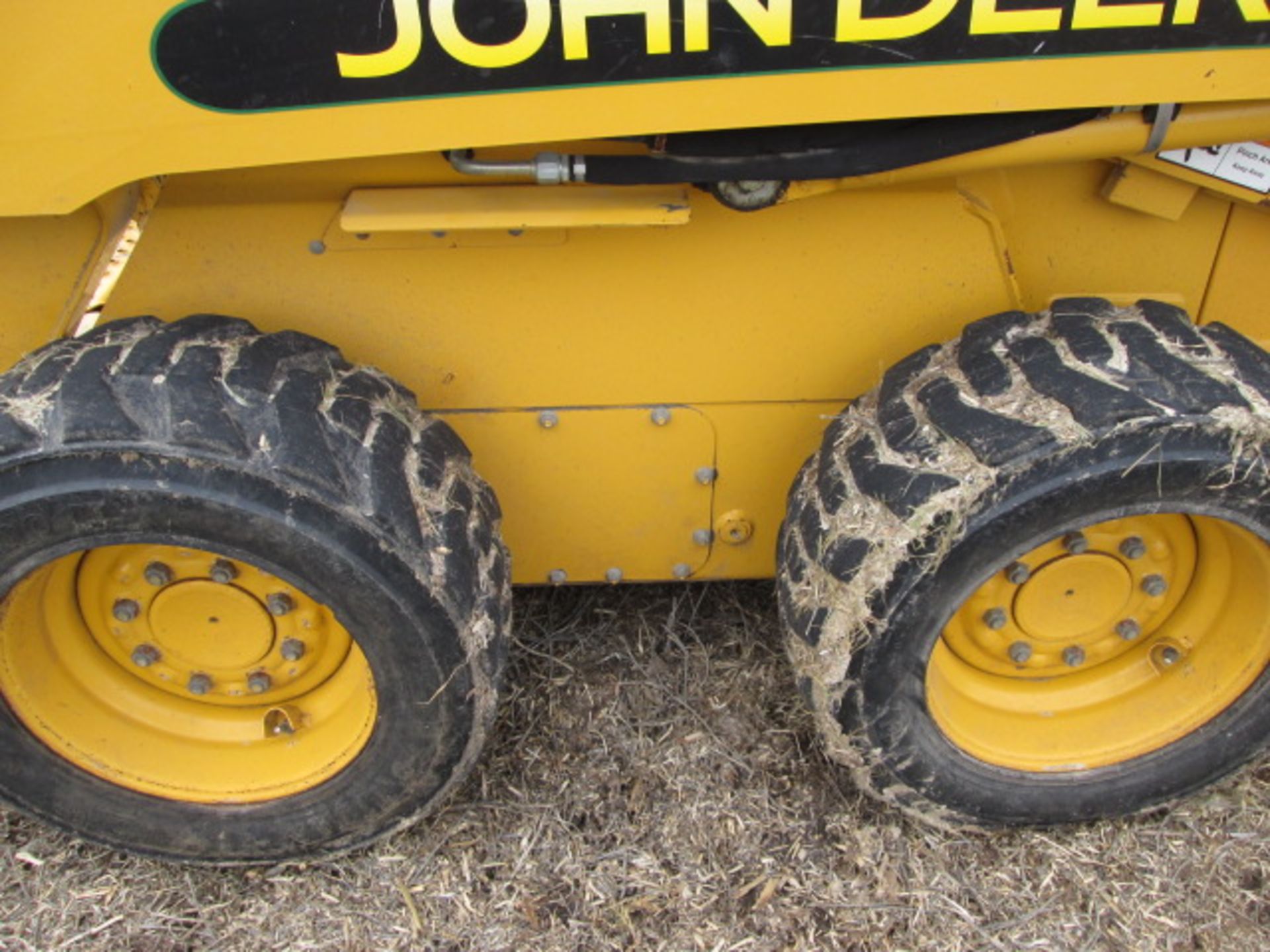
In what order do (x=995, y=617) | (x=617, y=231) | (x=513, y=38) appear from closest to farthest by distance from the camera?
(x=513, y=38)
(x=617, y=231)
(x=995, y=617)

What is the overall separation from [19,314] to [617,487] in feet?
3.68

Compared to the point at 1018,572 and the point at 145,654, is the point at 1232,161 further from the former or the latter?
the point at 145,654

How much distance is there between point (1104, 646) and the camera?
87.8 inches

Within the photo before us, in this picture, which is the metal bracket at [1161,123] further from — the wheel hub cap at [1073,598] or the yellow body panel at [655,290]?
the wheel hub cap at [1073,598]

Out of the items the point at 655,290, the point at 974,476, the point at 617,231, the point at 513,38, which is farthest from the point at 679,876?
the point at 513,38

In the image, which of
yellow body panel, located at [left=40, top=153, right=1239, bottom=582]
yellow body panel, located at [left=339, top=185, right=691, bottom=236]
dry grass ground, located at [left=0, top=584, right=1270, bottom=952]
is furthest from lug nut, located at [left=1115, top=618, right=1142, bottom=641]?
yellow body panel, located at [left=339, top=185, right=691, bottom=236]

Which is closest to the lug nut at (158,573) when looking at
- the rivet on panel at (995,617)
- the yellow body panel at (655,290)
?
the yellow body panel at (655,290)

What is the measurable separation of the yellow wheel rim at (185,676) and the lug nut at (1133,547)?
1.36m

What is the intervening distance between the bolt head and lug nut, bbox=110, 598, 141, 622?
1715 millimetres

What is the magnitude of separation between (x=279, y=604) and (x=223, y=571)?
0.11 m

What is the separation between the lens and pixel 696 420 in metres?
2.19

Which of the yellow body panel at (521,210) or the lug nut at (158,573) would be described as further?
the lug nut at (158,573)

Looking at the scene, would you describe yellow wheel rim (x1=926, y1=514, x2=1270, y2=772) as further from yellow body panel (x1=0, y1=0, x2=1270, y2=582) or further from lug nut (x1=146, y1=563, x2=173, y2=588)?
lug nut (x1=146, y1=563, x2=173, y2=588)

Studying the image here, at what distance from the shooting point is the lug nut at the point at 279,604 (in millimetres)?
2033
